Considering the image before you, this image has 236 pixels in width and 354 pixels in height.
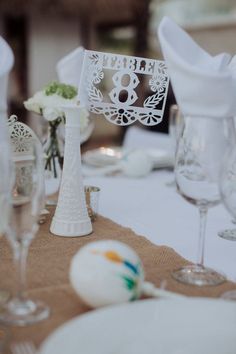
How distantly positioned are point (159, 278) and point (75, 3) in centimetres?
512

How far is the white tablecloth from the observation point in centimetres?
92

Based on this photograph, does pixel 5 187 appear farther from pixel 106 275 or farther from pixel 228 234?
pixel 228 234

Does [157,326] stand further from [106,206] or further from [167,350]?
[106,206]

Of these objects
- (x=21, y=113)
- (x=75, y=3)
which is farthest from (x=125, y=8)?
(x=21, y=113)

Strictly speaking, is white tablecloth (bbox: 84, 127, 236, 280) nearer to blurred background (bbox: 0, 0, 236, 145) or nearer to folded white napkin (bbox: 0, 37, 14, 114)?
folded white napkin (bbox: 0, 37, 14, 114)

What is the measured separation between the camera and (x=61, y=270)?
0.77m

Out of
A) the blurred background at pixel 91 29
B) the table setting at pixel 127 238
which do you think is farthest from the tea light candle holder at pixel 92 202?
the blurred background at pixel 91 29

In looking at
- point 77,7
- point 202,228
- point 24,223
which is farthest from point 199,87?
point 77,7

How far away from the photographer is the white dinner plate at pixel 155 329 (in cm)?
52

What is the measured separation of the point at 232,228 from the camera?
3.52ft

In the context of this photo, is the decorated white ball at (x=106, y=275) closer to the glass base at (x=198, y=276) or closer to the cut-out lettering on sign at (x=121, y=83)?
the glass base at (x=198, y=276)

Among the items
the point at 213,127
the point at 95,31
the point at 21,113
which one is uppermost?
the point at 95,31

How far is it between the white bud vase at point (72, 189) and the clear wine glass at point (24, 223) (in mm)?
281

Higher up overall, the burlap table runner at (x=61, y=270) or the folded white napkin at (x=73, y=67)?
the folded white napkin at (x=73, y=67)
